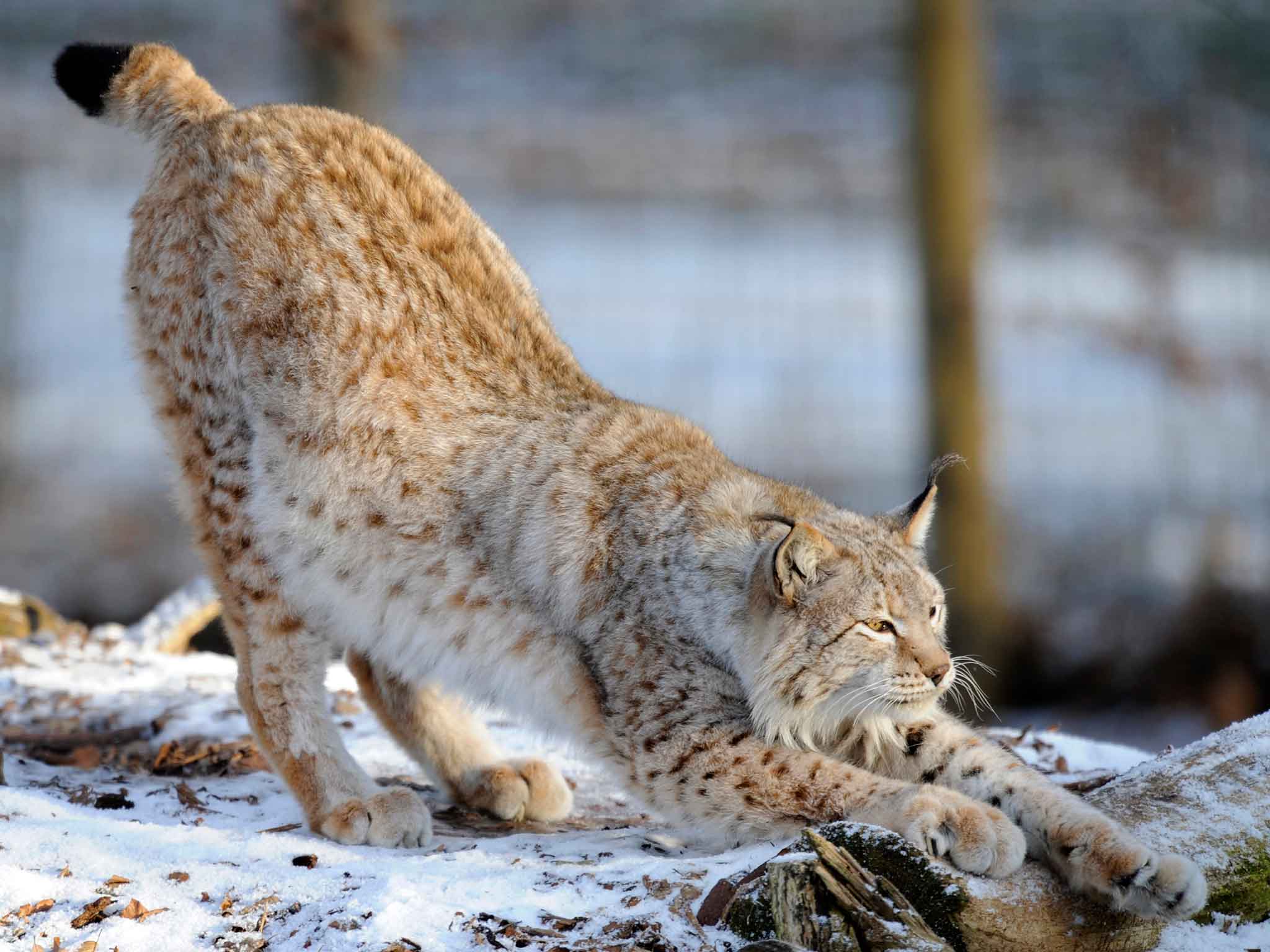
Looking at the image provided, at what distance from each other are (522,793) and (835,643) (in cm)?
114

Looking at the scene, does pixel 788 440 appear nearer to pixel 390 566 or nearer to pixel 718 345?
pixel 718 345

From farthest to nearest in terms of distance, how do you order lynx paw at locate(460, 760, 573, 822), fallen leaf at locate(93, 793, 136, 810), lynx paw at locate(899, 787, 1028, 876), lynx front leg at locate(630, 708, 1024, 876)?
lynx paw at locate(460, 760, 573, 822), fallen leaf at locate(93, 793, 136, 810), lynx front leg at locate(630, 708, 1024, 876), lynx paw at locate(899, 787, 1028, 876)

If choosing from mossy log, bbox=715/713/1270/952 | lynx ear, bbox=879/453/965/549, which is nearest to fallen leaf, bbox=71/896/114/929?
mossy log, bbox=715/713/1270/952

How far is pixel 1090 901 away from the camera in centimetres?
264

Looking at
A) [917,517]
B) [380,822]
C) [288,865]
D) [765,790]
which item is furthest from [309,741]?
[917,517]

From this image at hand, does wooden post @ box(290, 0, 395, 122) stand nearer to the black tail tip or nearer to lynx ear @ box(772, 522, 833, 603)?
the black tail tip

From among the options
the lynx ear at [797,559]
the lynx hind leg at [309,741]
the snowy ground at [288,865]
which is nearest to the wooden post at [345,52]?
the snowy ground at [288,865]

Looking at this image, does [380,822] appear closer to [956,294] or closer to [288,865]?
[288,865]

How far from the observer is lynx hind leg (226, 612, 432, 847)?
3543mm

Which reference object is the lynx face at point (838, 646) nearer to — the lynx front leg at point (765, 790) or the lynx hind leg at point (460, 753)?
the lynx front leg at point (765, 790)

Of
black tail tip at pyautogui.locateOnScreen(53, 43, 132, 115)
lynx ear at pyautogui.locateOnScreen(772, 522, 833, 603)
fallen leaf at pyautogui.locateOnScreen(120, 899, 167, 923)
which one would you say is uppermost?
black tail tip at pyautogui.locateOnScreen(53, 43, 132, 115)

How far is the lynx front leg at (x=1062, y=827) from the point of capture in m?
2.58

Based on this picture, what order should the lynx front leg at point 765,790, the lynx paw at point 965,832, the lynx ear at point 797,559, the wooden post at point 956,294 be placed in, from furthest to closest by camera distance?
1. the wooden post at point 956,294
2. the lynx ear at point 797,559
3. the lynx front leg at point 765,790
4. the lynx paw at point 965,832

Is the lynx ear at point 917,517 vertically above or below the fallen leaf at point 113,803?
above
